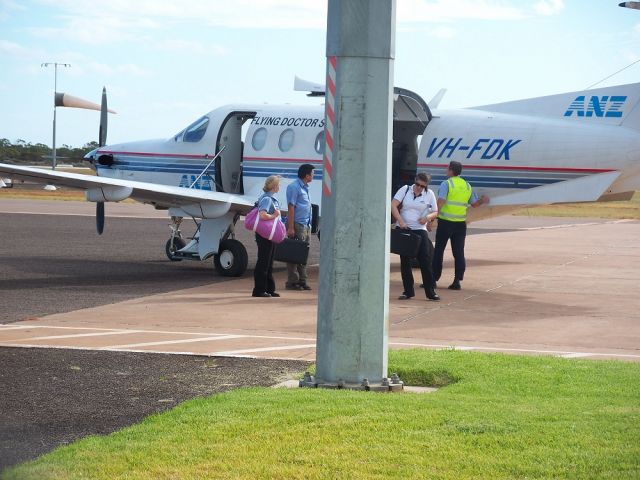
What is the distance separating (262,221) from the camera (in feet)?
56.0

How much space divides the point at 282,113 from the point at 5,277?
6.13 meters

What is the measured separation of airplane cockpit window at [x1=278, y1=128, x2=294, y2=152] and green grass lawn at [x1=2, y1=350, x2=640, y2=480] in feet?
42.0

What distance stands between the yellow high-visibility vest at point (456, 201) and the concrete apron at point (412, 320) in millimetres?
1183

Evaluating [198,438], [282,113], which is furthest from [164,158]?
[198,438]

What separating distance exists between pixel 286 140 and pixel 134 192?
3.59m

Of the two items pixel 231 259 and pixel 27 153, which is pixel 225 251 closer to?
pixel 231 259

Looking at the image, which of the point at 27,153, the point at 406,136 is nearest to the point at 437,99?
the point at 406,136

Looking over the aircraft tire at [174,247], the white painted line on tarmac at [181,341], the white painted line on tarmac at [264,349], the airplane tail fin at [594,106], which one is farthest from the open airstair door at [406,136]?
the white painted line on tarmac at [264,349]

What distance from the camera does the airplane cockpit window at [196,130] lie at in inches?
901

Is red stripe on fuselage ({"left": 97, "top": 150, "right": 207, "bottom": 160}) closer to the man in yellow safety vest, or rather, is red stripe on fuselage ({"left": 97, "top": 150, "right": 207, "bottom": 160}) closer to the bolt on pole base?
the man in yellow safety vest

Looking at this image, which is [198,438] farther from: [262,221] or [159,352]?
[262,221]

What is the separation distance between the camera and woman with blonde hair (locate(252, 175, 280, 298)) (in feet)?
55.9

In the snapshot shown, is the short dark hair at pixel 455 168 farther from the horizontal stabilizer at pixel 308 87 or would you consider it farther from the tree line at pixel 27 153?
the tree line at pixel 27 153

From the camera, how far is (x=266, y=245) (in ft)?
56.5
